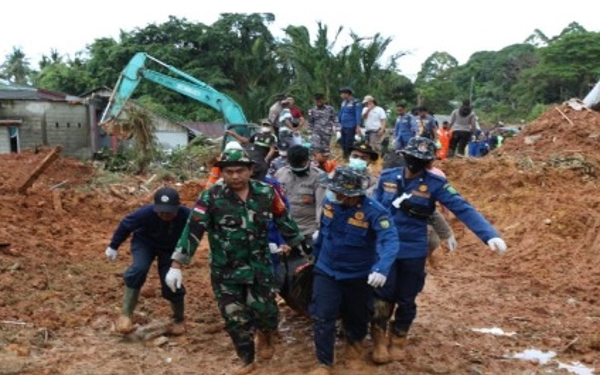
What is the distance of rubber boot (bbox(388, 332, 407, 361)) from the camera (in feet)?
16.5

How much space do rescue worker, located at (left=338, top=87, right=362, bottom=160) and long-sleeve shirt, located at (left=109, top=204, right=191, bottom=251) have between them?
23.5 ft

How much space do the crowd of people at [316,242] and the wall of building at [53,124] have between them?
16.7m

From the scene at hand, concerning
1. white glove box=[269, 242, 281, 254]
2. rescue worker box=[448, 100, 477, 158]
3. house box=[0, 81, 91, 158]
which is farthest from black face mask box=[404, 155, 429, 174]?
house box=[0, 81, 91, 158]

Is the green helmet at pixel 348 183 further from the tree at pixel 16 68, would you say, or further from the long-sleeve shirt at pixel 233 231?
the tree at pixel 16 68

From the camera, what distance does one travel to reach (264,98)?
111 feet

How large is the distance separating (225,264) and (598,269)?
5.29 meters

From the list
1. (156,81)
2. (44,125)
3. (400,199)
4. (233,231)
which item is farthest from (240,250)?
(44,125)

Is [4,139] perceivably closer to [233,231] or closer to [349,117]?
[349,117]

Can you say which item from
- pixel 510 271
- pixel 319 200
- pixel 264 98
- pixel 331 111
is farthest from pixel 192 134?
pixel 319 200

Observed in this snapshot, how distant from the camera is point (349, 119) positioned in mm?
12453

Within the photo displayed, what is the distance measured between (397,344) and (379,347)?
Answer: 0.81ft

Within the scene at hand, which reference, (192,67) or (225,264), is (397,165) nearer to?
(225,264)

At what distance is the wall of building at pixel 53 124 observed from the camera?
2092 cm

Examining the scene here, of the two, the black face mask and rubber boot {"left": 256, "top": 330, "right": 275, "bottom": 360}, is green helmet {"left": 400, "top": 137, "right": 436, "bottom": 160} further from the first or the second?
rubber boot {"left": 256, "top": 330, "right": 275, "bottom": 360}
